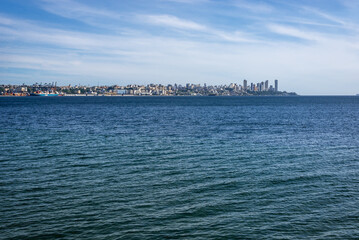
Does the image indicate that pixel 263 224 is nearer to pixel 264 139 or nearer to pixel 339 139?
pixel 264 139

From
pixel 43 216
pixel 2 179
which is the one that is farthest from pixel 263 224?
pixel 2 179

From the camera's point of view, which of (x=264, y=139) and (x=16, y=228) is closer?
(x=16, y=228)

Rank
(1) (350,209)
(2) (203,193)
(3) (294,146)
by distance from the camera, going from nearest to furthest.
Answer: (1) (350,209), (2) (203,193), (3) (294,146)

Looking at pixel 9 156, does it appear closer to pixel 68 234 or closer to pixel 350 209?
pixel 68 234

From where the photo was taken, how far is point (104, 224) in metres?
15.3

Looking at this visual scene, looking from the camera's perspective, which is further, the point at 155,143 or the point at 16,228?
the point at 155,143

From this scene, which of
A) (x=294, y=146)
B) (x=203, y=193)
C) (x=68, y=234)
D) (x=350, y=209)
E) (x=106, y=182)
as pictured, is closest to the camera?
(x=68, y=234)

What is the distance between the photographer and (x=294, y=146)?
36469 mm

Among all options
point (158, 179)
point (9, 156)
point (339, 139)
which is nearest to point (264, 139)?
point (339, 139)

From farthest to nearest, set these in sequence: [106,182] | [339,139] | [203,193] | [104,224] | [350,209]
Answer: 1. [339,139]
2. [106,182]
3. [203,193]
4. [350,209]
5. [104,224]

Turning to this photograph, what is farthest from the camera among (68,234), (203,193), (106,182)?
(106,182)

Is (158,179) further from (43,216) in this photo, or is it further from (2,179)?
(2,179)

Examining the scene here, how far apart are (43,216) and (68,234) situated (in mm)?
2548

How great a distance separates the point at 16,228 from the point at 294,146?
29.5 meters
